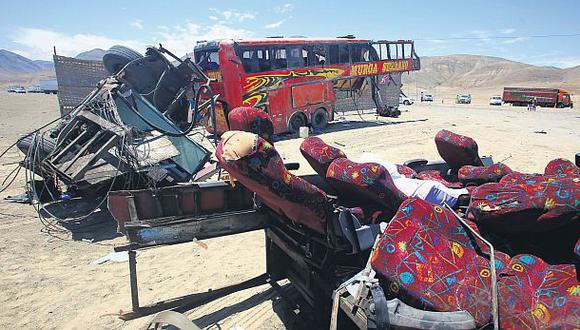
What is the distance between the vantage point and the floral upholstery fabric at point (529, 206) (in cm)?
197

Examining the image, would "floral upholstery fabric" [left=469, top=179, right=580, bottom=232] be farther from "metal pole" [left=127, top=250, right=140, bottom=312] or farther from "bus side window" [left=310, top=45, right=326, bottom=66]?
"bus side window" [left=310, top=45, right=326, bottom=66]

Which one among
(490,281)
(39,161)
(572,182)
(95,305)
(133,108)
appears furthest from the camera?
(133,108)

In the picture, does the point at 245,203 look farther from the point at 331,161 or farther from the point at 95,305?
the point at 95,305

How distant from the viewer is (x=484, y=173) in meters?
3.45

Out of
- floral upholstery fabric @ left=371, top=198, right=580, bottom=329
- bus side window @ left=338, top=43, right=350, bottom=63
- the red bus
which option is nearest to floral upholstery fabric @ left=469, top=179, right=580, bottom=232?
floral upholstery fabric @ left=371, top=198, right=580, bottom=329

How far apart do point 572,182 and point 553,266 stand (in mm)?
493

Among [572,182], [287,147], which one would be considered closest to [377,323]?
[572,182]

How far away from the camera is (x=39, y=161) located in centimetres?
549

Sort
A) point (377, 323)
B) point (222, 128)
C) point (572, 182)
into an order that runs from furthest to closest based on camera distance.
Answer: point (222, 128) → point (572, 182) → point (377, 323)

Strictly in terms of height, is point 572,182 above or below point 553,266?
above

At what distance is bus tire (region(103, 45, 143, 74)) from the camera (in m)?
7.20

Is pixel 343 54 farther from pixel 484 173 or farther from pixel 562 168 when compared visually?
pixel 562 168

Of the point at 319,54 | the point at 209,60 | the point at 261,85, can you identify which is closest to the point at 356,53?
the point at 319,54

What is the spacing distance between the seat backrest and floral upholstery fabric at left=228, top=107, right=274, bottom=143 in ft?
0.99
